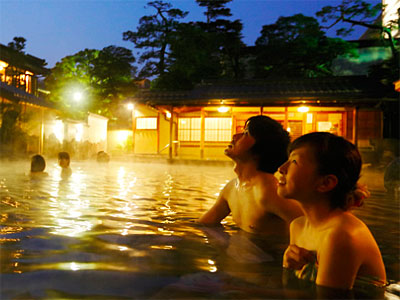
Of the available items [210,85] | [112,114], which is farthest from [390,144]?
[112,114]

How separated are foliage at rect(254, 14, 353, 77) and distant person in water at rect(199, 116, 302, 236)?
2396 cm

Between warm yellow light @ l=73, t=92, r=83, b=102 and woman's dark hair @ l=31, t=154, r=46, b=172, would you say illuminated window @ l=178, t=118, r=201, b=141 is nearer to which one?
warm yellow light @ l=73, t=92, r=83, b=102

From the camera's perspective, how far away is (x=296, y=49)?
2605 centimetres

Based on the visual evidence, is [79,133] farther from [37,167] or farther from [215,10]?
[215,10]

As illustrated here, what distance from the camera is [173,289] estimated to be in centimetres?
167

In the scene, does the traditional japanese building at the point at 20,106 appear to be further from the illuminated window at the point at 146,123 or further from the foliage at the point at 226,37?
the foliage at the point at 226,37

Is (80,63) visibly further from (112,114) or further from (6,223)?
(6,223)

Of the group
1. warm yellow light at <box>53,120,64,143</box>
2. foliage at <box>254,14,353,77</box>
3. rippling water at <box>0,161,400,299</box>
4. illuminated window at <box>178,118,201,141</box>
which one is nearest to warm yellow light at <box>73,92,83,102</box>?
warm yellow light at <box>53,120,64,143</box>

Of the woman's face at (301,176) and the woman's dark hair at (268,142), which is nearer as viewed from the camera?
the woman's face at (301,176)

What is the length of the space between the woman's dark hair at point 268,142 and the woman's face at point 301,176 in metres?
0.80

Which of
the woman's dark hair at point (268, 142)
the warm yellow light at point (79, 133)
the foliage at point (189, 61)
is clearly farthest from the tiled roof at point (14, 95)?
the woman's dark hair at point (268, 142)

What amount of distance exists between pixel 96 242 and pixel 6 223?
1.20 meters

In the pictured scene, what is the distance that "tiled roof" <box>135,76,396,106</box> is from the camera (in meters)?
14.8

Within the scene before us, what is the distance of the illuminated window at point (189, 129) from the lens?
19281 mm
